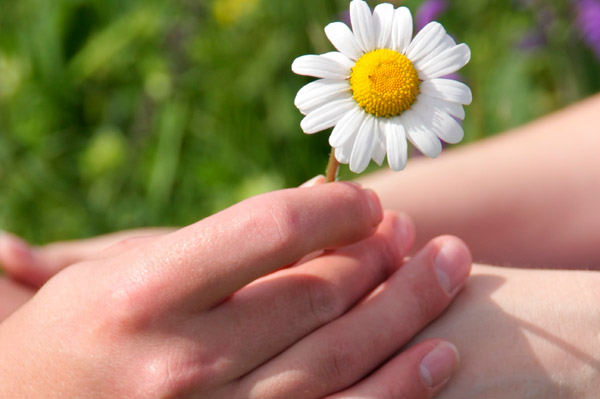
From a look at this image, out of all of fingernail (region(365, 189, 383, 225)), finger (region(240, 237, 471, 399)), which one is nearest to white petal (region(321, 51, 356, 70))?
fingernail (region(365, 189, 383, 225))

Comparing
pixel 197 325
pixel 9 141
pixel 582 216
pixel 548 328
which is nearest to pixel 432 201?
pixel 582 216

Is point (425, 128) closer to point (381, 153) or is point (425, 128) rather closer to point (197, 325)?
point (381, 153)

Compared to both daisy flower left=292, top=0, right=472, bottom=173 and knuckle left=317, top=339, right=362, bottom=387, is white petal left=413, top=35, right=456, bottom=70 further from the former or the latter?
knuckle left=317, top=339, right=362, bottom=387

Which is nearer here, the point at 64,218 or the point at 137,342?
the point at 137,342

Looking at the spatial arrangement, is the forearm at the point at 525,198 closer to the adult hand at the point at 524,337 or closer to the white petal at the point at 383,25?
the adult hand at the point at 524,337

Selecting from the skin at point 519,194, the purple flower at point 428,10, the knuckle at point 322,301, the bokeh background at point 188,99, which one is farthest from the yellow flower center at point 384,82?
the bokeh background at point 188,99

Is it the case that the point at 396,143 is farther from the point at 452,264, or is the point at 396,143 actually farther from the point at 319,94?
the point at 452,264
